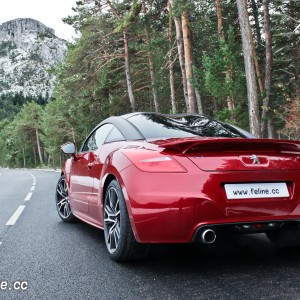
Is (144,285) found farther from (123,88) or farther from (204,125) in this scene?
(123,88)

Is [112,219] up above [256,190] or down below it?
below

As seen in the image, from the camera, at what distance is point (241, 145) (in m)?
3.32

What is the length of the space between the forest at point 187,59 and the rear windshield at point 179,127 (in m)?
11.9

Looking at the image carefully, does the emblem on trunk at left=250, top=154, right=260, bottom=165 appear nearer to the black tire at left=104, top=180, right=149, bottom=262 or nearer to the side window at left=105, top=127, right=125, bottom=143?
the black tire at left=104, top=180, right=149, bottom=262

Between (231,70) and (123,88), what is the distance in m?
13.7

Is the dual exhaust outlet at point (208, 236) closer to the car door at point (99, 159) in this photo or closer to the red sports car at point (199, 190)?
the red sports car at point (199, 190)

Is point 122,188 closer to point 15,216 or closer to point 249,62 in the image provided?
point 15,216

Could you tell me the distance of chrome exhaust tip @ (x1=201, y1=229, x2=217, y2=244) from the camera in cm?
303

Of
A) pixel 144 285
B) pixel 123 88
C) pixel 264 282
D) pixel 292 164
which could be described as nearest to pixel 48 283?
pixel 144 285

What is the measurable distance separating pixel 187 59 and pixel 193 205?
18213 millimetres

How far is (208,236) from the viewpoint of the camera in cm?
305

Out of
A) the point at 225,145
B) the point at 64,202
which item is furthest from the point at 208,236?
the point at 64,202

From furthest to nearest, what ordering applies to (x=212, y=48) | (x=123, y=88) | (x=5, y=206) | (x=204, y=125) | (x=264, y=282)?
(x=123, y=88) < (x=212, y=48) < (x=5, y=206) < (x=204, y=125) < (x=264, y=282)

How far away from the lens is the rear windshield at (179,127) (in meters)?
4.00
